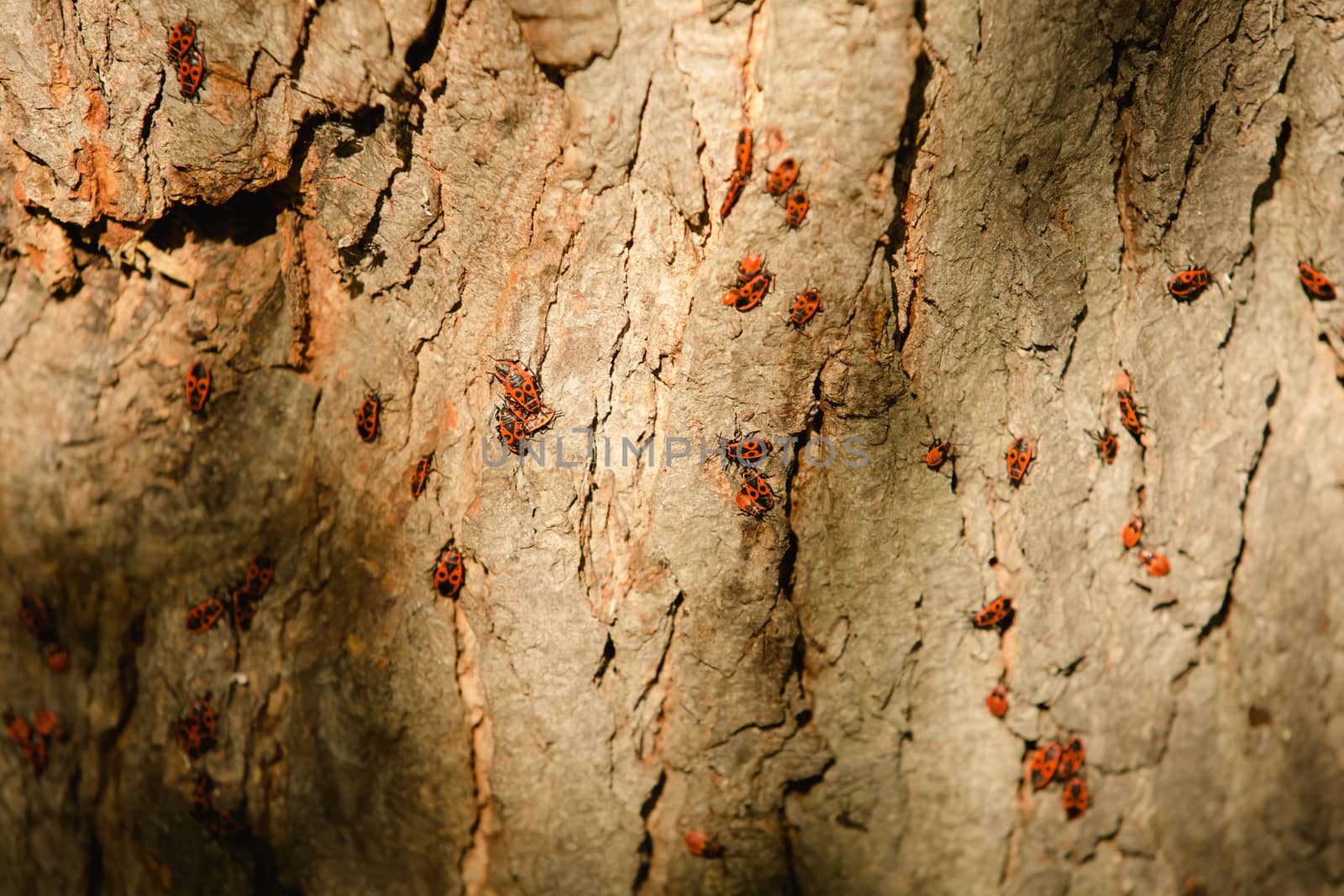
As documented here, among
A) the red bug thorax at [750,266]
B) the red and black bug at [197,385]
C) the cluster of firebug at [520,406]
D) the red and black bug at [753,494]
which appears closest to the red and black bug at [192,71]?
the red and black bug at [197,385]

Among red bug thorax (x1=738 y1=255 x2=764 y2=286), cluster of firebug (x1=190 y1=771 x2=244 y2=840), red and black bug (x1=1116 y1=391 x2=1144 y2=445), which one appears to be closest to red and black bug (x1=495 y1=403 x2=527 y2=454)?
red bug thorax (x1=738 y1=255 x2=764 y2=286)

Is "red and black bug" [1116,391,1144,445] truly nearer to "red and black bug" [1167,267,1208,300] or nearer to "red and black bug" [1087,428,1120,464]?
"red and black bug" [1087,428,1120,464]

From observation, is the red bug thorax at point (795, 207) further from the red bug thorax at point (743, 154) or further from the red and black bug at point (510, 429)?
the red and black bug at point (510, 429)

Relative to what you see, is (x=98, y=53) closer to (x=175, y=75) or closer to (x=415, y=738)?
(x=175, y=75)

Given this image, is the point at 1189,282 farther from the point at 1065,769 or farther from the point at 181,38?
the point at 181,38

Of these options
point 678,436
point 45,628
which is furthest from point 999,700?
point 45,628

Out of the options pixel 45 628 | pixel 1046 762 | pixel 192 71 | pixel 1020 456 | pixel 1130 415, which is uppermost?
pixel 192 71
